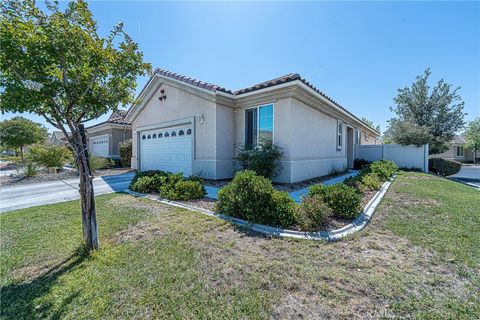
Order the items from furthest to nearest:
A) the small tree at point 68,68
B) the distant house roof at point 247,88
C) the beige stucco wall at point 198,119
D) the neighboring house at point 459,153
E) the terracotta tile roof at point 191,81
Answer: the neighboring house at point 459,153, the beige stucco wall at point 198,119, the terracotta tile roof at point 191,81, the distant house roof at point 247,88, the small tree at point 68,68

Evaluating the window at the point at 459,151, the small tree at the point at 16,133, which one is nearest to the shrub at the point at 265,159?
the small tree at the point at 16,133

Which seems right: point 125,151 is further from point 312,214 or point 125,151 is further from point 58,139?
point 58,139

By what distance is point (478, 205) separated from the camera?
21.3ft

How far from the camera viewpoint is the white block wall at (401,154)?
54.9 feet

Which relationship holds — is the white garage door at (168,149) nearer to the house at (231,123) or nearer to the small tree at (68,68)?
the house at (231,123)

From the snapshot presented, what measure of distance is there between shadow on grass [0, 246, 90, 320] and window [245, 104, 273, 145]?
25.8 feet

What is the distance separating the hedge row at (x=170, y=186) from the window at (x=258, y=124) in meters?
3.74

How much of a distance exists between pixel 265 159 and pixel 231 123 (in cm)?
302

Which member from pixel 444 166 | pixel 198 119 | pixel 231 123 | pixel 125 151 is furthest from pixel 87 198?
pixel 444 166

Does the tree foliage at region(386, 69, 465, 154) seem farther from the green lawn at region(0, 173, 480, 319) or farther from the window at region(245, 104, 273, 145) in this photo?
the green lawn at region(0, 173, 480, 319)

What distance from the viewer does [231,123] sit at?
1070 centimetres

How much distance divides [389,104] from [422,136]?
11.2 m

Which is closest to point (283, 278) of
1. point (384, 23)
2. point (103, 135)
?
point (384, 23)

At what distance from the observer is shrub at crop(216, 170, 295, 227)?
186 inches
